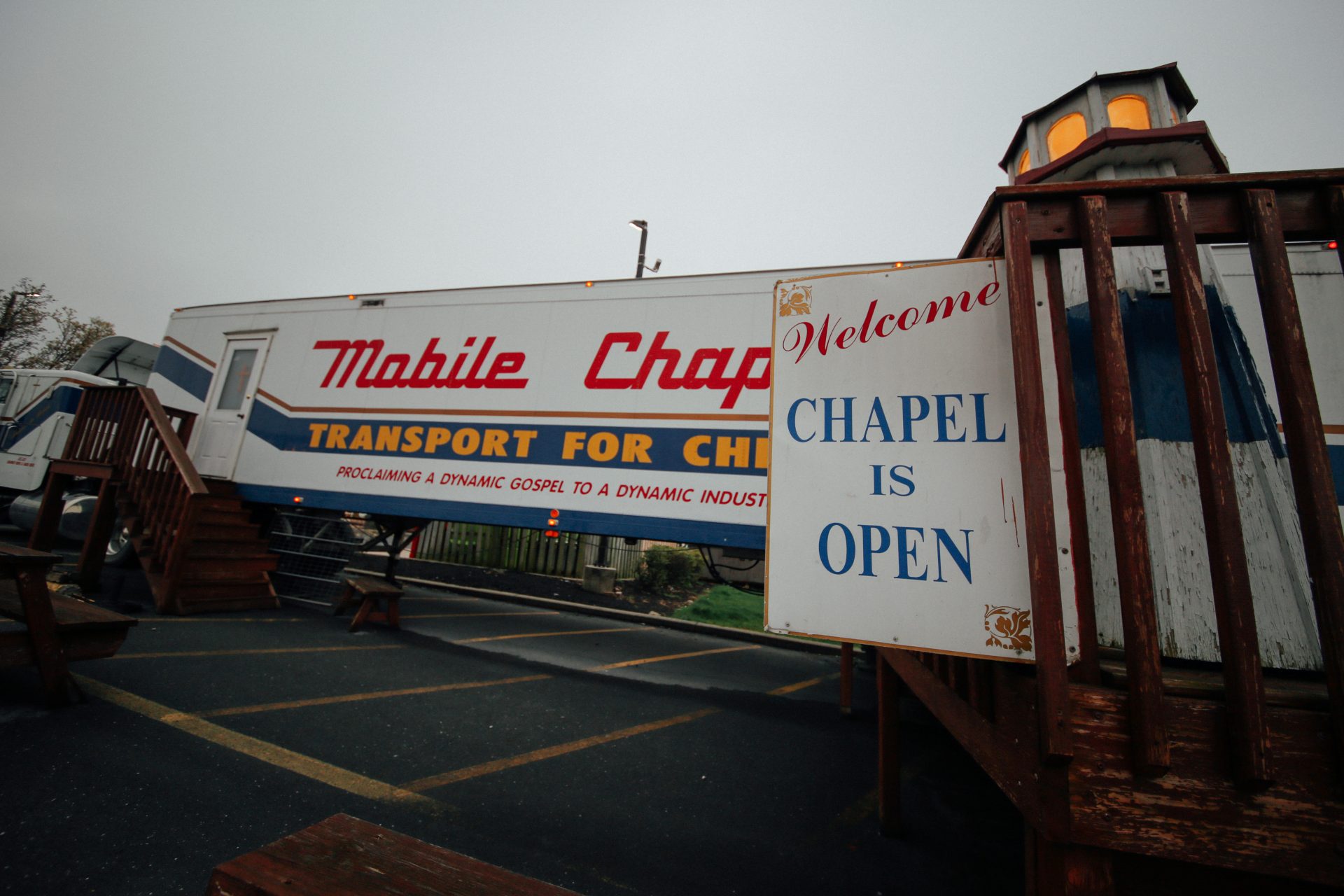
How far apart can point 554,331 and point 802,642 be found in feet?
18.4

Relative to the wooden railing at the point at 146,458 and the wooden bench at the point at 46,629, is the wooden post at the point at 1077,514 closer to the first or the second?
the wooden bench at the point at 46,629

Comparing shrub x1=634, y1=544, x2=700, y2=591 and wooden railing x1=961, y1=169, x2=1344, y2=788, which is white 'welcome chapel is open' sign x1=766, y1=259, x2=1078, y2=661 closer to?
wooden railing x1=961, y1=169, x2=1344, y2=788

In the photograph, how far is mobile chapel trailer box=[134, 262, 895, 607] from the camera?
5535mm

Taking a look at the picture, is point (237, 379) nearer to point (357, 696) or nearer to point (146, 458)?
point (146, 458)

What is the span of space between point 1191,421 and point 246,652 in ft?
20.3

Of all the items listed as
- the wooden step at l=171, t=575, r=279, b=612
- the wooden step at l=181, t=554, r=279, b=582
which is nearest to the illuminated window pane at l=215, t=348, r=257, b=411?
the wooden step at l=181, t=554, r=279, b=582

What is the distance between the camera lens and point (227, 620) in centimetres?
568

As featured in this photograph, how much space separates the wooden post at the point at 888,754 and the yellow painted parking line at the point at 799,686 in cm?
222

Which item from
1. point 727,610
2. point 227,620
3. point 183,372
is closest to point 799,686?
point 727,610

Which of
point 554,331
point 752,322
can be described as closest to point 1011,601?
point 752,322

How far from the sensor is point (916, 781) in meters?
3.37

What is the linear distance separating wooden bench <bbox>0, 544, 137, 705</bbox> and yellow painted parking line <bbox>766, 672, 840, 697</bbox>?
4819mm

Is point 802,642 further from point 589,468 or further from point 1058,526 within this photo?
point 1058,526

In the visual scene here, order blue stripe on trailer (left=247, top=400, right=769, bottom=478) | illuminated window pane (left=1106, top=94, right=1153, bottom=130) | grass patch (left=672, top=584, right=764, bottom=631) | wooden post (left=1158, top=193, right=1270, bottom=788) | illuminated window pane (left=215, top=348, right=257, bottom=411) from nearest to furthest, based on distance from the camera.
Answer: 1. wooden post (left=1158, top=193, right=1270, bottom=788)
2. illuminated window pane (left=1106, top=94, right=1153, bottom=130)
3. blue stripe on trailer (left=247, top=400, right=769, bottom=478)
4. illuminated window pane (left=215, top=348, right=257, bottom=411)
5. grass patch (left=672, top=584, right=764, bottom=631)
